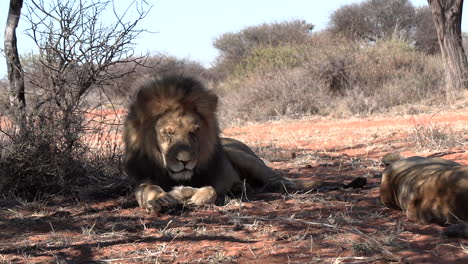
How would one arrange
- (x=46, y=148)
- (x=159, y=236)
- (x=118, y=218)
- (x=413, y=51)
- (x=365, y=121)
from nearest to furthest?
(x=159, y=236) → (x=118, y=218) → (x=46, y=148) → (x=365, y=121) → (x=413, y=51)

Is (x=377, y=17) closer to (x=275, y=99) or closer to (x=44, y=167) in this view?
(x=275, y=99)

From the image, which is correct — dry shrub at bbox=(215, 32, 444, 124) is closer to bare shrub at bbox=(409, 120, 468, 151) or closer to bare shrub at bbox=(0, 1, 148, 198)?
bare shrub at bbox=(409, 120, 468, 151)

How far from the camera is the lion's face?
16.3 ft

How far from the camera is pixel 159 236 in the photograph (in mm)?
4211

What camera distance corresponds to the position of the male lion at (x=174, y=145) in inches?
198

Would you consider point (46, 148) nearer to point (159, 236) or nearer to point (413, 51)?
point (159, 236)

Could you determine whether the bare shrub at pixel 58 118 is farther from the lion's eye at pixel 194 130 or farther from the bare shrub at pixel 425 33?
the bare shrub at pixel 425 33

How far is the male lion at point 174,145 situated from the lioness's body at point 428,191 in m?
1.42

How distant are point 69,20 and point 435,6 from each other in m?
12.1

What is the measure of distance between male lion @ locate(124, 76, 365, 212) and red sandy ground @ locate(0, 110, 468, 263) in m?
0.17

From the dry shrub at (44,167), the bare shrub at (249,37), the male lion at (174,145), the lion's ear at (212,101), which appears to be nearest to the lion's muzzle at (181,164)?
the male lion at (174,145)

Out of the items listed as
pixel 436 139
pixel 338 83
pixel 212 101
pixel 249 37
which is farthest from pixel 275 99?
pixel 249 37

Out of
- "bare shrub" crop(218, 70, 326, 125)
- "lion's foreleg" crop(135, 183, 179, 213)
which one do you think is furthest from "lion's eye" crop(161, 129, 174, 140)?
"bare shrub" crop(218, 70, 326, 125)

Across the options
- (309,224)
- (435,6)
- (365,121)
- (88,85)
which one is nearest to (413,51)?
(435,6)
